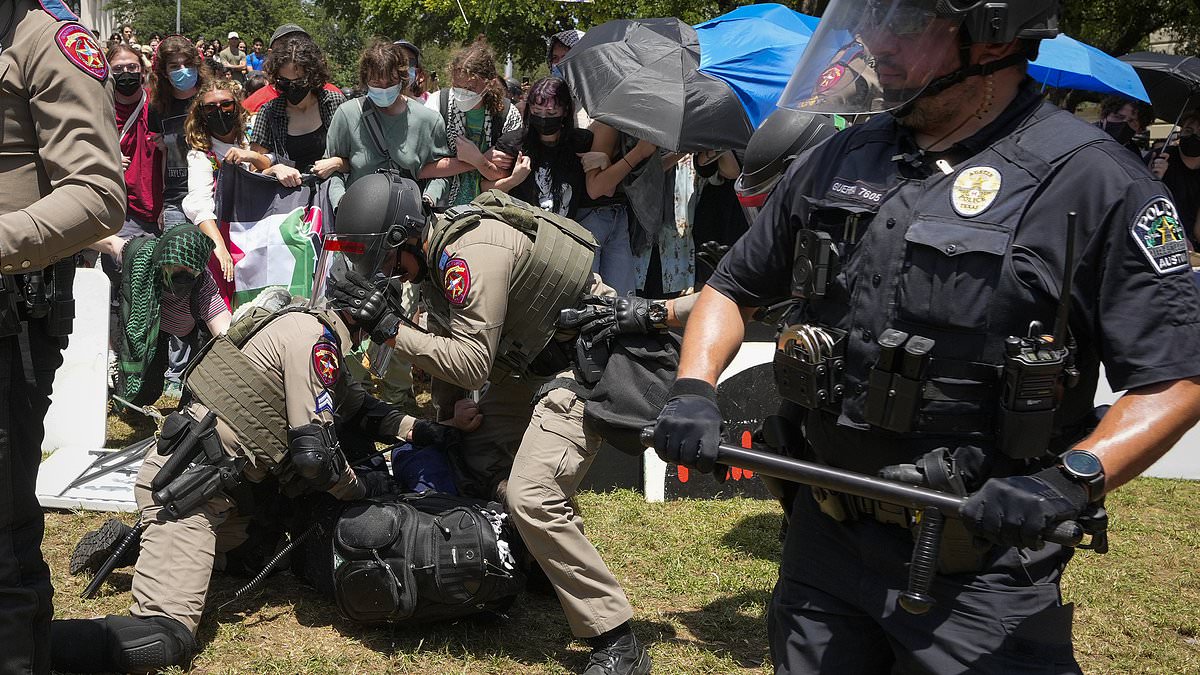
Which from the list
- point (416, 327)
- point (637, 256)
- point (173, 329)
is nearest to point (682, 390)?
point (416, 327)

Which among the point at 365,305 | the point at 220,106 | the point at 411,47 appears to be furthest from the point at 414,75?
the point at 365,305

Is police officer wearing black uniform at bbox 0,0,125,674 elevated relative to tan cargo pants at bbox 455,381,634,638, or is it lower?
elevated

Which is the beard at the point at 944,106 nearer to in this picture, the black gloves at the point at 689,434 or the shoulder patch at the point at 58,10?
the black gloves at the point at 689,434

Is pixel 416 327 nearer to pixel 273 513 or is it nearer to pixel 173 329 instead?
pixel 273 513

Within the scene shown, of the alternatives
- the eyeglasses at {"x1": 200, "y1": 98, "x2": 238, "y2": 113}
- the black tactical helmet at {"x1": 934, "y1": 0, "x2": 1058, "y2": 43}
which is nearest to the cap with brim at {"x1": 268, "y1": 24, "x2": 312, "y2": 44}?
the eyeglasses at {"x1": 200, "y1": 98, "x2": 238, "y2": 113}

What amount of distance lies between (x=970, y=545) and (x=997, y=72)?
0.94 meters

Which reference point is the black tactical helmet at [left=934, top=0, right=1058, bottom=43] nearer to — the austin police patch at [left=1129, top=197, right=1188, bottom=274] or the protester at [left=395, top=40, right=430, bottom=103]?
the austin police patch at [left=1129, top=197, right=1188, bottom=274]

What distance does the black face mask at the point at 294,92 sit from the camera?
22.0 ft

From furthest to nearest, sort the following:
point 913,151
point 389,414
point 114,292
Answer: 1. point 114,292
2. point 389,414
3. point 913,151

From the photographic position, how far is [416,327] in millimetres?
4328

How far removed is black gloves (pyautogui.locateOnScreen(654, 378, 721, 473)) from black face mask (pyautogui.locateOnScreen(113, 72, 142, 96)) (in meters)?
5.52

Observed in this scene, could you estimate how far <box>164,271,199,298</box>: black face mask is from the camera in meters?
6.16

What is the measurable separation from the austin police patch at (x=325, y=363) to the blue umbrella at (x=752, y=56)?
3.01 metres

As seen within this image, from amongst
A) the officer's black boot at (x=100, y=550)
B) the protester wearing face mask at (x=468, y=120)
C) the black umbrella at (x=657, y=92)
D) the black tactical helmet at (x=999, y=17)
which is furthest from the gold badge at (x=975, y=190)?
the protester wearing face mask at (x=468, y=120)
